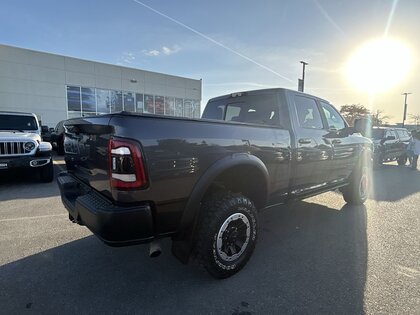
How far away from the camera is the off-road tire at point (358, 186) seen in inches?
211

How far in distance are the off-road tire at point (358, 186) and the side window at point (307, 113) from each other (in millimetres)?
1657

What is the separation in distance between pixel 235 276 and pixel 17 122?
27.4 ft

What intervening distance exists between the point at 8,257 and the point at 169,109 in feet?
69.9

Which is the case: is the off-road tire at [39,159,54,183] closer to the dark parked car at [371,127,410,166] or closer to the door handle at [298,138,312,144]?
the door handle at [298,138,312,144]

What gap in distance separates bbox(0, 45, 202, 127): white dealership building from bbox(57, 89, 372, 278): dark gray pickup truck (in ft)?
56.3

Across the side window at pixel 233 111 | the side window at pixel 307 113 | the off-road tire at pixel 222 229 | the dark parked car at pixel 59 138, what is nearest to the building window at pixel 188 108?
Result: the dark parked car at pixel 59 138

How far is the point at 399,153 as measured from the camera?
1335cm

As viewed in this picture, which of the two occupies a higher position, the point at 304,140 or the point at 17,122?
the point at 17,122

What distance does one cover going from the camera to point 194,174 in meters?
2.49

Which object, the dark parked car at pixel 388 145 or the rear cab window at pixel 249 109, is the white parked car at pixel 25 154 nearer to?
the rear cab window at pixel 249 109

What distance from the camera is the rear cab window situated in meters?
3.85

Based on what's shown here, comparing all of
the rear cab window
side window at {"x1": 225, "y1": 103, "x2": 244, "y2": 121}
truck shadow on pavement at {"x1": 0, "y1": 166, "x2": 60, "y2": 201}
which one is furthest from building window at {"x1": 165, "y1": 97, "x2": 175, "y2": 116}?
side window at {"x1": 225, "y1": 103, "x2": 244, "y2": 121}

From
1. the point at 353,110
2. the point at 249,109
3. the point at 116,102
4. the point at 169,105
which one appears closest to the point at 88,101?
the point at 116,102

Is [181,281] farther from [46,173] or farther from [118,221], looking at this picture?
[46,173]
